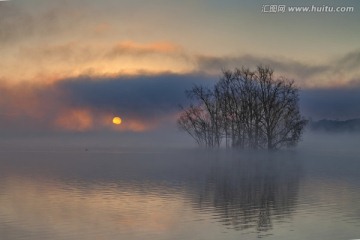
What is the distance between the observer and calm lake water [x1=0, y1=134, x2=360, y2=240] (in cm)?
545

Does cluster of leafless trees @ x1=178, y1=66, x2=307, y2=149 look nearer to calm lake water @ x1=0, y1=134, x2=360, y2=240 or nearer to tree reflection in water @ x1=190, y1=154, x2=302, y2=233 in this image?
tree reflection in water @ x1=190, y1=154, x2=302, y2=233

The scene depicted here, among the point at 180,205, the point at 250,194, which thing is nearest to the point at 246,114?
the point at 250,194

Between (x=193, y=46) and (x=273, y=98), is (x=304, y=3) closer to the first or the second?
(x=193, y=46)

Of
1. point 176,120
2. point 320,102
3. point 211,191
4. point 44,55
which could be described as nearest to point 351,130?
point 320,102

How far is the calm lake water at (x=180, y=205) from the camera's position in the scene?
17.9ft

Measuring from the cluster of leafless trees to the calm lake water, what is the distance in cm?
142

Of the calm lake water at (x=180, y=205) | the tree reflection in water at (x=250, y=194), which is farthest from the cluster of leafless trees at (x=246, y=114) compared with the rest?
the calm lake water at (x=180, y=205)

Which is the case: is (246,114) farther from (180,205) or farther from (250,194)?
(180,205)

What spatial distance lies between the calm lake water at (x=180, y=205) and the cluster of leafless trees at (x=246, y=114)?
1.42m

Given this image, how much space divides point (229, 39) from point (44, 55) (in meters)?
2.96

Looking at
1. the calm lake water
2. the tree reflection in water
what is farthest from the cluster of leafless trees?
the calm lake water

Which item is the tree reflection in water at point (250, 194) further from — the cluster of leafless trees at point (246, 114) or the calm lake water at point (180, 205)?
the cluster of leafless trees at point (246, 114)

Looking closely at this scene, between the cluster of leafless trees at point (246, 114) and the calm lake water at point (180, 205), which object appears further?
the cluster of leafless trees at point (246, 114)

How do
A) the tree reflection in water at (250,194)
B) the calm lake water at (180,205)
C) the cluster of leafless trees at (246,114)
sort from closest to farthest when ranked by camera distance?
the calm lake water at (180,205), the tree reflection in water at (250,194), the cluster of leafless trees at (246,114)
